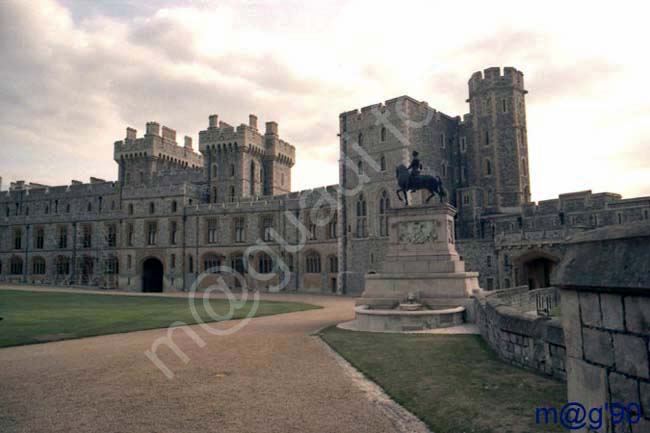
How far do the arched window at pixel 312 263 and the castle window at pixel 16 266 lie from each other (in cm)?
3916

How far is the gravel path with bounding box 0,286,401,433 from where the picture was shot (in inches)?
235

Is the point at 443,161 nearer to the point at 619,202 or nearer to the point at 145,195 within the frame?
the point at 619,202

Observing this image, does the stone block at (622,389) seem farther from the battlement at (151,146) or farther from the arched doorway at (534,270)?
the battlement at (151,146)

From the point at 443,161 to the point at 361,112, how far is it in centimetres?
986

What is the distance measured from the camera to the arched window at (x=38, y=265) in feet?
184

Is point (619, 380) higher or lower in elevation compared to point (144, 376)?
higher

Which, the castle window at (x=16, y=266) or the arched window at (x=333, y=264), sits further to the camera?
the castle window at (x=16, y=266)

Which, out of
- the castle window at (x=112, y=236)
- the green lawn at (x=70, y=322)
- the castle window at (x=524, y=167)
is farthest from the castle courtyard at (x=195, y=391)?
the castle window at (x=112, y=236)

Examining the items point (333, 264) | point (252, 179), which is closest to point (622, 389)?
point (333, 264)

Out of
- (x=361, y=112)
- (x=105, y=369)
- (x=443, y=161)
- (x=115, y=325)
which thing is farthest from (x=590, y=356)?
(x=443, y=161)

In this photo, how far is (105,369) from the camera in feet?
30.3

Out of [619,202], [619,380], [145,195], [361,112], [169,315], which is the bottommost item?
[169,315]

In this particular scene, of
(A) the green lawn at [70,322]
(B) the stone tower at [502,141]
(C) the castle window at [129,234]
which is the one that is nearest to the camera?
(A) the green lawn at [70,322]

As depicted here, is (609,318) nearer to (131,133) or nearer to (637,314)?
(637,314)
